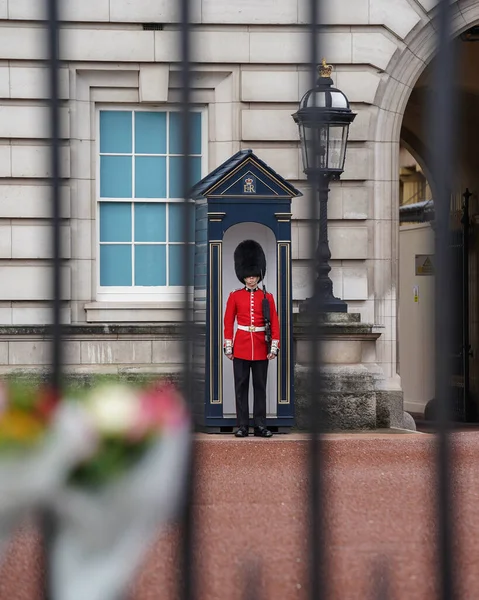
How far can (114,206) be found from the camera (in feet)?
41.4

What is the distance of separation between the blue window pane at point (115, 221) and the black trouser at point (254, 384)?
90.3 inches

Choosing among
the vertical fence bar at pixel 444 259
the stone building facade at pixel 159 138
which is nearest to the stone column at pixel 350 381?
the stone building facade at pixel 159 138

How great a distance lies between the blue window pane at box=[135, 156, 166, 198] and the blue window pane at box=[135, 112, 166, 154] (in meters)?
0.07

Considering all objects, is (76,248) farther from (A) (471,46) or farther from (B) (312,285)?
(B) (312,285)

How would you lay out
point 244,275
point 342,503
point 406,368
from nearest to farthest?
point 342,503 → point 244,275 → point 406,368

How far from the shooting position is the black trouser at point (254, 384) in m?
10.9

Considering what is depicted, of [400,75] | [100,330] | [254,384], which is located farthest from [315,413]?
[400,75]

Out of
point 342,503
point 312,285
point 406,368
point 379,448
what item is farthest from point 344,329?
Result: point 312,285

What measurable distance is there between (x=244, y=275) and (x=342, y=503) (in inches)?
154

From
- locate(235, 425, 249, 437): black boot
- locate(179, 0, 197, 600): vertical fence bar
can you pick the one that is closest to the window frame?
locate(235, 425, 249, 437): black boot

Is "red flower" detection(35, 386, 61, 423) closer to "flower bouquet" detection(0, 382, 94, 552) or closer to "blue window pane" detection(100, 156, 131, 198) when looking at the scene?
"flower bouquet" detection(0, 382, 94, 552)

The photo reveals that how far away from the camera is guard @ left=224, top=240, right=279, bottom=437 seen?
1078cm

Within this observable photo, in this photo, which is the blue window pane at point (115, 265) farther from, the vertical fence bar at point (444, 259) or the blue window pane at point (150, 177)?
the vertical fence bar at point (444, 259)

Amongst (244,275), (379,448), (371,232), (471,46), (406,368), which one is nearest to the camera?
(379,448)
